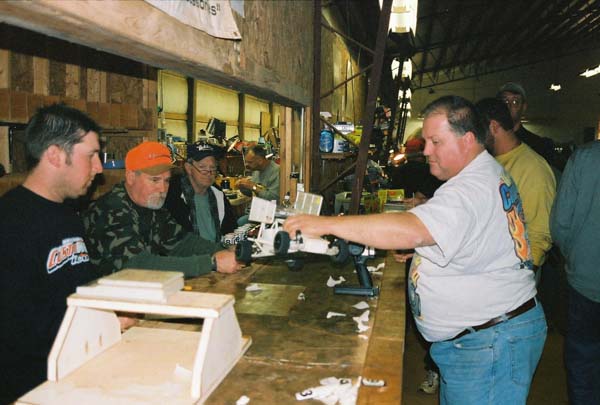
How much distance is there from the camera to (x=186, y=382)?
1713mm

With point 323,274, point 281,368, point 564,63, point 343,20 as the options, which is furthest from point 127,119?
point 564,63

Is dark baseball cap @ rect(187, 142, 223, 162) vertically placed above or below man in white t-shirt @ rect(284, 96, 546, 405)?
above

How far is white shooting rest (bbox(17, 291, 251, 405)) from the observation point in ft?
5.30

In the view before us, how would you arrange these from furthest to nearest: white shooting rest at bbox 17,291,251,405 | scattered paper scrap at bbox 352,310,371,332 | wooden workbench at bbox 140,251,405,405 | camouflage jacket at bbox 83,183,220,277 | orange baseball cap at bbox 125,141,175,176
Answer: orange baseball cap at bbox 125,141,175,176, camouflage jacket at bbox 83,183,220,277, scattered paper scrap at bbox 352,310,371,332, wooden workbench at bbox 140,251,405,405, white shooting rest at bbox 17,291,251,405

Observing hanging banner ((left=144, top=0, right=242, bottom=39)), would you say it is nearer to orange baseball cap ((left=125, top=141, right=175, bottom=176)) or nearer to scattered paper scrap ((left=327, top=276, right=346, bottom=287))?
orange baseball cap ((left=125, top=141, right=175, bottom=176))

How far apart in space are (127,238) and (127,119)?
200 cm

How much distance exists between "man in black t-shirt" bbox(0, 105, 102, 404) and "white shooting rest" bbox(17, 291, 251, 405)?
0.75 feet

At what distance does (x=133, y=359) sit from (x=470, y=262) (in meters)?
1.58

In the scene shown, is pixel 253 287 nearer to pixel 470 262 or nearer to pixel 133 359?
pixel 133 359

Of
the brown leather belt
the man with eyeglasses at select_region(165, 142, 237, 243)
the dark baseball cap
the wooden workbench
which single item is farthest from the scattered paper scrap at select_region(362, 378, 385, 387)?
the dark baseball cap

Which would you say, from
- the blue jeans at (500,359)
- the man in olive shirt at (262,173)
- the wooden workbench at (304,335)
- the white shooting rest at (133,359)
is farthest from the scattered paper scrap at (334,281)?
the man in olive shirt at (262,173)

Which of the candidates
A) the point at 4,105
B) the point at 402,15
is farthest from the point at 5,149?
the point at 402,15

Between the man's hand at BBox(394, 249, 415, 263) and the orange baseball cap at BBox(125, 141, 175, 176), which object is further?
the man's hand at BBox(394, 249, 415, 263)

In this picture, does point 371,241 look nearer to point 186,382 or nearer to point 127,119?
point 186,382
